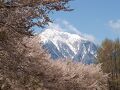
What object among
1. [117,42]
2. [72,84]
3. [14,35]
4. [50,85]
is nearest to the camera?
[14,35]

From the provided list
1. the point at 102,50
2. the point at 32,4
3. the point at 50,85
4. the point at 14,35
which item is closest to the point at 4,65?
the point at 14,35

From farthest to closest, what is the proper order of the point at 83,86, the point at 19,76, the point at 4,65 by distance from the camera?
the point at 83,86
the point at 19,76
the point at 4,65

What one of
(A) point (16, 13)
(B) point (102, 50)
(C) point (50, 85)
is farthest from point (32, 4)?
(B) point (102, 50)

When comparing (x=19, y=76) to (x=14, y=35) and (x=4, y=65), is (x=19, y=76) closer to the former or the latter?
(x=4, y=65)

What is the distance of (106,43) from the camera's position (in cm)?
8156

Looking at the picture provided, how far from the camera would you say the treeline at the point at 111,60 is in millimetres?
79312

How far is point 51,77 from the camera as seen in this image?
91.0ft

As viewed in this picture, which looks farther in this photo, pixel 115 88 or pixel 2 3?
pixel 115 88

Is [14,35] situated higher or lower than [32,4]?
lower

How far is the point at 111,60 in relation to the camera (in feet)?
272

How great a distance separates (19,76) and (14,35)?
3.96 m

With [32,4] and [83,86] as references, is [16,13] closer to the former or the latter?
[32,4]

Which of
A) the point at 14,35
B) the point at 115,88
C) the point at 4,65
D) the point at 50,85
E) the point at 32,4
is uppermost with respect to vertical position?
the point at 32,4

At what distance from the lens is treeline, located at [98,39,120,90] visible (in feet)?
260
